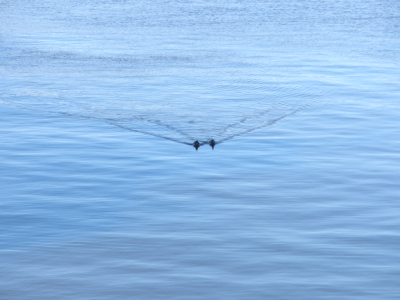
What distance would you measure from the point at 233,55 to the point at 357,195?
14.8m

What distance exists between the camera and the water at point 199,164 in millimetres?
12586

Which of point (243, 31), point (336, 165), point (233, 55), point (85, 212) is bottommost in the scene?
point (85, 212)

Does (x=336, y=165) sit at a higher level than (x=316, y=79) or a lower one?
lower

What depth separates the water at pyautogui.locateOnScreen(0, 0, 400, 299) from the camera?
496 inches

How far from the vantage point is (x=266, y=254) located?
1314cm

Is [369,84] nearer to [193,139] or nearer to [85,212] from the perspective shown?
[193,139]

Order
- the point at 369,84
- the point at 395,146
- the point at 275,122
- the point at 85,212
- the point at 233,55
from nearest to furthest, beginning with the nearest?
the point at 85,212 → the point at 395,146 → the point at 275,122 → the point at 369,84 → the point at 233,55

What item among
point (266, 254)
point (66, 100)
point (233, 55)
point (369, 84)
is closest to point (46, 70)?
point (66, 100)

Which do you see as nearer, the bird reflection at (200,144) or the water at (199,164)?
the water at (199,164)

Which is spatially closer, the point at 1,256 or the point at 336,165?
the point at 1,256

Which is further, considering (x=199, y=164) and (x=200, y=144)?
(x=200, y=144)

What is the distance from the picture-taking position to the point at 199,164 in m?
18.0

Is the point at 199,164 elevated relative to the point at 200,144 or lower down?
lower down

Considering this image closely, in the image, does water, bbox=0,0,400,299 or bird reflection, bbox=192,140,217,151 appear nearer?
water, bbox=0,0,400,299
